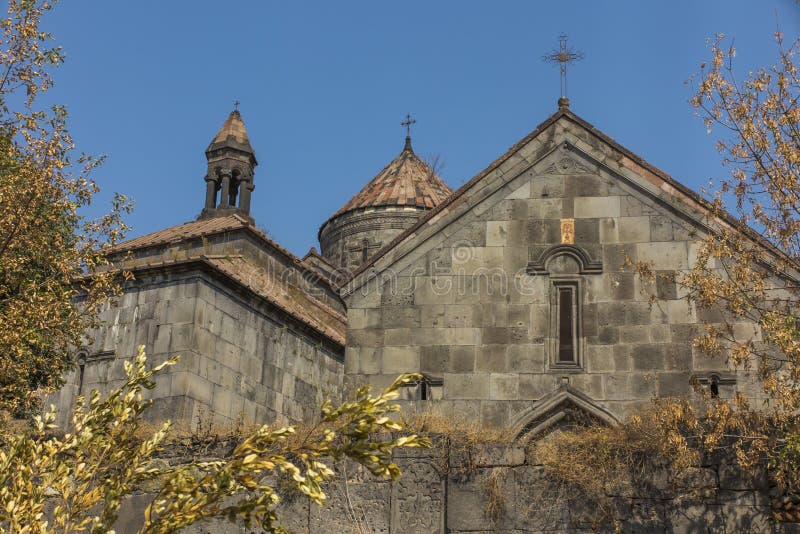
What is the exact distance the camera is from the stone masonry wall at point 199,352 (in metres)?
16.3

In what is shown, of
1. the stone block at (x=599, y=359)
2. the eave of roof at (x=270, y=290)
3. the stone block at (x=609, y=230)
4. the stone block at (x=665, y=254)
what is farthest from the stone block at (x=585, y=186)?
the eave of roof at (x=270, y=290)

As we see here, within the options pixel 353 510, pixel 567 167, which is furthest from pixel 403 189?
pixel 353 510

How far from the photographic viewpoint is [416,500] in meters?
9.36

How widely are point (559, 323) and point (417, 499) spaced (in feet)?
13.9

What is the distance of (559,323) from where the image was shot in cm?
1291

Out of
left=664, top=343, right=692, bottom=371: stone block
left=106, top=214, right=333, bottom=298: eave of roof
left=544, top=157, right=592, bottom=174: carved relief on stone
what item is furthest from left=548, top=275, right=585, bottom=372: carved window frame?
left=106, top=214, right=333, bottom=298: eave of roof

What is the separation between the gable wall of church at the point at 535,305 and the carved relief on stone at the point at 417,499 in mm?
3186

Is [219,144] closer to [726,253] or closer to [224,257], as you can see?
[224,257]

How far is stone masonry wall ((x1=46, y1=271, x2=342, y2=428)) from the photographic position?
53.5ft

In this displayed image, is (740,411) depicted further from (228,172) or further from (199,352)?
(228,172)

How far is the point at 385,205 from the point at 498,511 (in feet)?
61.0

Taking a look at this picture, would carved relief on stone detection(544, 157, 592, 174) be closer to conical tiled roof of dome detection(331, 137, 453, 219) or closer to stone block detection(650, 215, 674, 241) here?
stone block detection(650, 215, 674, 241)

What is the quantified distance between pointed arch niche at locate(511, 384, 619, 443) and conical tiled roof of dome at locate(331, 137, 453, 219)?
14.7 metres

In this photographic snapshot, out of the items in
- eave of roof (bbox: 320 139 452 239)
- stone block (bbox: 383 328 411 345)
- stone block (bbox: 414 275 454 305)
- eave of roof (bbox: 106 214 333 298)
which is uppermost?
eave of roof (bbox: 320 139 452 239)
